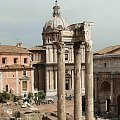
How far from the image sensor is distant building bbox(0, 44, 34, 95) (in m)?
46.8

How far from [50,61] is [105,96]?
1107 cm

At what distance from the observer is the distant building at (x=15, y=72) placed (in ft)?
154

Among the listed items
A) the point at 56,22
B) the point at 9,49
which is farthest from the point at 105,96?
the point at 56,22

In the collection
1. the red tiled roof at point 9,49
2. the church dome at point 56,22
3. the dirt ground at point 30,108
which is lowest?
the dirt ground at point 30,108

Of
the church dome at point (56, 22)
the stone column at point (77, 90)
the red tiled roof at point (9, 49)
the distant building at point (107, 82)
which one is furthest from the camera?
the church dome at point (56, 22)

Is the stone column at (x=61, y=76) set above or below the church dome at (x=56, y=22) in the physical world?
below

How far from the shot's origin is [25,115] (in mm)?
29656

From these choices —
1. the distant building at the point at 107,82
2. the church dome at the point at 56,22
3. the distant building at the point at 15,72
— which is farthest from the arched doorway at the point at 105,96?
the church dome at the point at 56,22

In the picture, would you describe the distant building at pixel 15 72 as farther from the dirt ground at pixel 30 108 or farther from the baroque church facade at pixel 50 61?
the dirt ground at pixel 30 108

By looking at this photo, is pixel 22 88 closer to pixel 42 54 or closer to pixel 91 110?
pixel 42 54

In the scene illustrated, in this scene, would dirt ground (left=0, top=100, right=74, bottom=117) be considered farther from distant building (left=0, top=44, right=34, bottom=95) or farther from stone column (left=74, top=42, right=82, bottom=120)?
stone column (left=74, top=42, right=82, bottom=120)

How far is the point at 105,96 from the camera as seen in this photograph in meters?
46.9

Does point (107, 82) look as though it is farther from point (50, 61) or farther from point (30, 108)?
point (30, 108)

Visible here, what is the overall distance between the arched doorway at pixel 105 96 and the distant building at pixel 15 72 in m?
8.76
